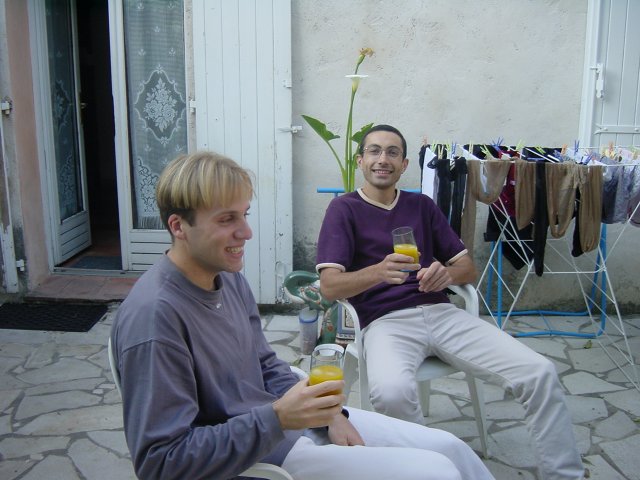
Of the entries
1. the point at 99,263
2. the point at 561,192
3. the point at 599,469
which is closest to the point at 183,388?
the point at 599,469

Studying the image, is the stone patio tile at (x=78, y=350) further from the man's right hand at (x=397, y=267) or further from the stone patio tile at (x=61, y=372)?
the man's right hand at (x=397, y=267)

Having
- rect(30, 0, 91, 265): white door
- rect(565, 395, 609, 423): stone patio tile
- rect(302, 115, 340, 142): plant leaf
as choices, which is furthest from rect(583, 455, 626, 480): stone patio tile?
rect(30, 0, 91, 265): white door

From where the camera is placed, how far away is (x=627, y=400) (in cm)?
357

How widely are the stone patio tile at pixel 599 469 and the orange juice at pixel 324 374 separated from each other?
5.75 feet

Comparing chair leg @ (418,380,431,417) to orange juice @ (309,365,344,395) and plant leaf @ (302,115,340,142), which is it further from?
orange juice @ (309,365,344,395)

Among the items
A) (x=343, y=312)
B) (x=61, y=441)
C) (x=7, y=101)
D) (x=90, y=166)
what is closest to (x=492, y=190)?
(x=343, y=312)

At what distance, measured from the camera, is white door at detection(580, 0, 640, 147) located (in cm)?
443

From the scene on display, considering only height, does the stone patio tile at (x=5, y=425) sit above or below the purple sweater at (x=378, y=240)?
below

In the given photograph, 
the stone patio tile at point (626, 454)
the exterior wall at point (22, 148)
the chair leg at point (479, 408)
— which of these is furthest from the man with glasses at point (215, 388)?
the exterior wall at point (22, 148)

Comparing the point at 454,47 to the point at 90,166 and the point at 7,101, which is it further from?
the point at 90,166

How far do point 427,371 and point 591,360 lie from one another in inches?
70.3

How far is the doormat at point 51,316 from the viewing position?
14.8ft

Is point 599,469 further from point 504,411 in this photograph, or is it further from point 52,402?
point 52,402

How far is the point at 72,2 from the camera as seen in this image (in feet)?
18.5
